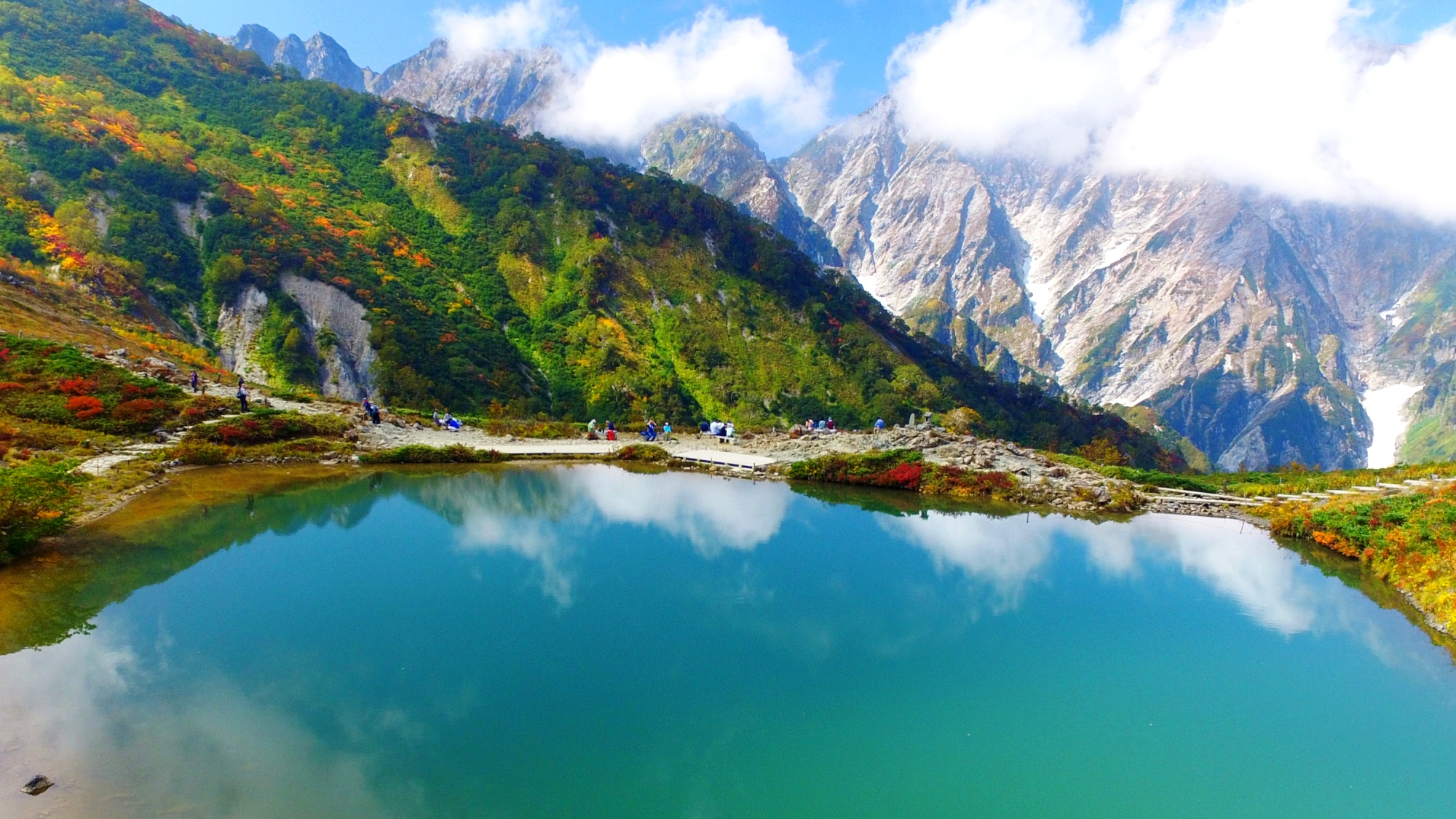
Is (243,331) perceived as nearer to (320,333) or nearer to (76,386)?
(320,333)

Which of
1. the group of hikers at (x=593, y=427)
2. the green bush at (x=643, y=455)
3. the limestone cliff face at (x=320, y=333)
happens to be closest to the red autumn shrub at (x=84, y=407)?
the group of hikers at (x=593, y=427)

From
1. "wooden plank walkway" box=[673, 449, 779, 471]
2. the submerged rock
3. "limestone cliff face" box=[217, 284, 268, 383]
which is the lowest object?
the submerged rock

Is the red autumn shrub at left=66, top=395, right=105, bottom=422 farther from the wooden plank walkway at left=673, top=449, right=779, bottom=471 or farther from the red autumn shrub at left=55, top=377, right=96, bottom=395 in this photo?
the wooden plank walkway at left=673, top=449, right=779, bottom=471

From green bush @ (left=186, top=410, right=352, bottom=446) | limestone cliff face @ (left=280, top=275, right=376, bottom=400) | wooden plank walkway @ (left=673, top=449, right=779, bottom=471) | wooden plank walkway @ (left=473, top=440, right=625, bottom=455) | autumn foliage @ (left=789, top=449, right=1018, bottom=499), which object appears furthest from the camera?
limestone cliff face @ (left=280, top=275, right=376, bottom=400)

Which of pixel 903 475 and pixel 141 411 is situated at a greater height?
pixel 903 475

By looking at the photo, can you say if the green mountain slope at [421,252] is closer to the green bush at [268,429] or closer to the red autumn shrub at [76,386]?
the green bush at [268,429]

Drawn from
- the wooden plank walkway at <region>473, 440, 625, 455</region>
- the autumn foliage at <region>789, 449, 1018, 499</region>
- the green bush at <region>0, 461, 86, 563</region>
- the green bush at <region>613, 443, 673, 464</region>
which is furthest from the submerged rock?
the autumn foliage at <region>789, 449, 1018, 499</region>

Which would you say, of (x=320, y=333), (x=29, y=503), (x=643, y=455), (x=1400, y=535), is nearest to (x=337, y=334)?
(x=320, y=333)

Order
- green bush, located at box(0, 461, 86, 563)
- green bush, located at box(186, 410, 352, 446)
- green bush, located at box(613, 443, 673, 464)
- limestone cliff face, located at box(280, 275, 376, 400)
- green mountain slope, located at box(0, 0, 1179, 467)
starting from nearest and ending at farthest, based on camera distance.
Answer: green bush, located at box(0, 461, 86, 563) < green bush, located at box(186, 410, 352, 446) < green bush, located at box(613, 443, 673, 464) < limestone cliff face, located at box(280, 275, 376, 400) < green mountain slope, located at box(0, 0, 1179, 467)
